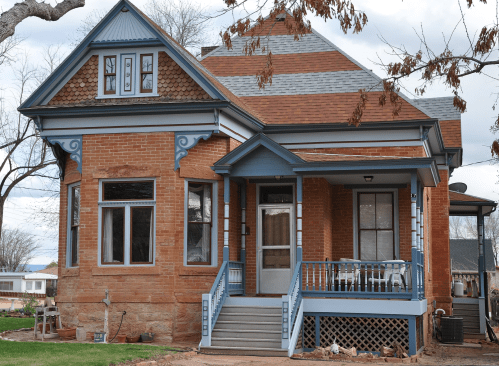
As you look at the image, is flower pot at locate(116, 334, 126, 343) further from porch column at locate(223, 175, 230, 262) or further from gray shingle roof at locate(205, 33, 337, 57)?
gray shingle roof at locate(205, 33, 337, 57)

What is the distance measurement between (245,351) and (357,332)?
280 centimetres

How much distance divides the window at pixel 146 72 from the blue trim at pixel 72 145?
6.60 ft

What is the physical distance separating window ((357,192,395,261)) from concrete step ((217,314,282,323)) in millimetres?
4380

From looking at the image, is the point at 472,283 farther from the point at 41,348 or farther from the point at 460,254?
the point at 460,254

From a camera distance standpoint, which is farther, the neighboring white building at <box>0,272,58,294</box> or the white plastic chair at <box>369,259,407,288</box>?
the neighboring white building at <box>0,272,58,294</box>

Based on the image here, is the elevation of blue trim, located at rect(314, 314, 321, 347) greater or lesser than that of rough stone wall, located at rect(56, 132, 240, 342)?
lesser

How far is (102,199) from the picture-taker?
53.2ft

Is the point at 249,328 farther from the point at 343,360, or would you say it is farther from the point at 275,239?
the point at 275,239

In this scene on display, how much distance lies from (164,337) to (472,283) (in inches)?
577

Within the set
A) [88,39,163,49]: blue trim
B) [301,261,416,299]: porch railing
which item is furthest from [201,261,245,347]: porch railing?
[88,39,163,49]: blue trim

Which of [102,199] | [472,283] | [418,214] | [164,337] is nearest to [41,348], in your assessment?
[164,337]

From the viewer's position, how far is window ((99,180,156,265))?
16.0 m

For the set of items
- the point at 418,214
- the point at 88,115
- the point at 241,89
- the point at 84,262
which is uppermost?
the point at 241,89

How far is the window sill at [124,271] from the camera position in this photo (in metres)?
15.6
